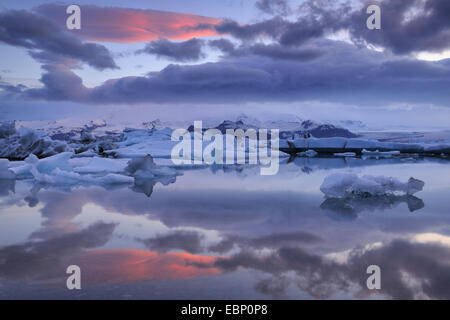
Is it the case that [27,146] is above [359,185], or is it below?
above

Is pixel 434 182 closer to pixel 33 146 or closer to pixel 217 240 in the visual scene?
pixel 217 240

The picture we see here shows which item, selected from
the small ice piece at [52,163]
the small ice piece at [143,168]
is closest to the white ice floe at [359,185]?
the small ice piece at [143,168]

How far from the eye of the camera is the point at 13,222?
455 cm

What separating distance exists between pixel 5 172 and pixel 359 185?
839 centimetres

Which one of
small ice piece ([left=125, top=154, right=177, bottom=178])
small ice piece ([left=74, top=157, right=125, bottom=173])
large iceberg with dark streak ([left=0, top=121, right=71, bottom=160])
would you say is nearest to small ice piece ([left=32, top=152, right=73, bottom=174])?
small ice piece ([left=74, top=157, right=125, bottom=173])

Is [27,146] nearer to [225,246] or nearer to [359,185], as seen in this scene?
[359,185]

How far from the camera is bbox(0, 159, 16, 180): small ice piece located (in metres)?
9.35

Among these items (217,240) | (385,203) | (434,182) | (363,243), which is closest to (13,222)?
(217,240)

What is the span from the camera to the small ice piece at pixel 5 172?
935 cm

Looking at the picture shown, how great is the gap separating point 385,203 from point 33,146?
1665 centimetres

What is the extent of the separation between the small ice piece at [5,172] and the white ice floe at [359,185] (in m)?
7.74

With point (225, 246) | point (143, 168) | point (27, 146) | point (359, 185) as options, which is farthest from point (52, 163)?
point (27, 146)

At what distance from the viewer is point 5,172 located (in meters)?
9.49
